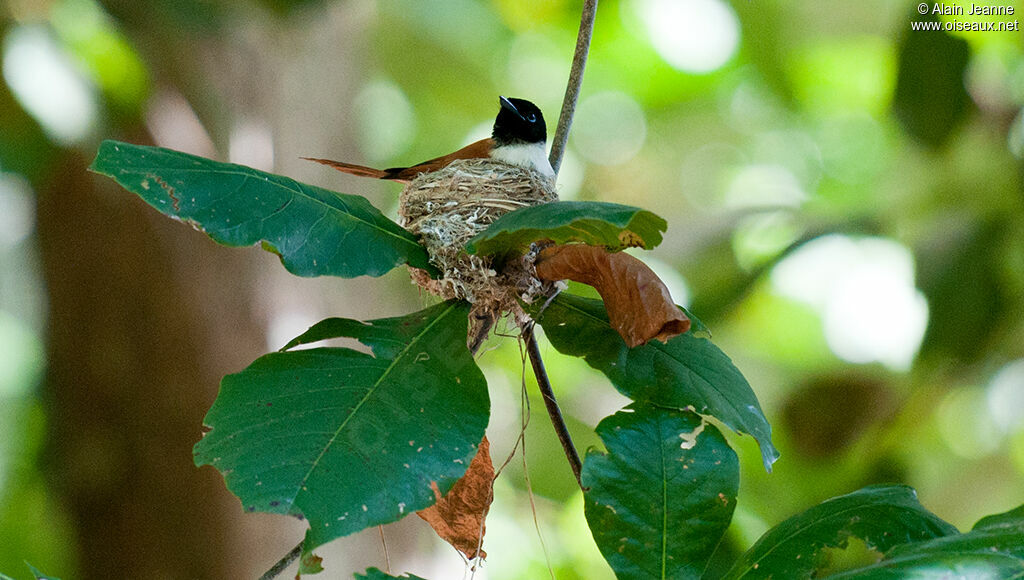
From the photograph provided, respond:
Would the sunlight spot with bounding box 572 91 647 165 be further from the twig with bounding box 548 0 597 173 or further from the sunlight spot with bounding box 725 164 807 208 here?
the twig with bounding box 548 0 597 173

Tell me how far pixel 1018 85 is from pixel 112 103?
13.3 feet

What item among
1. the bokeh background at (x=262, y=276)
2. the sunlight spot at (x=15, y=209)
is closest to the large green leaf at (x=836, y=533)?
the bokeh background at (x=262, y=276)

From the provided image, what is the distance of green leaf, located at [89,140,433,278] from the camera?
1.24 meters

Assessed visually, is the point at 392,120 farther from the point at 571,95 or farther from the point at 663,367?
the point at 663,367

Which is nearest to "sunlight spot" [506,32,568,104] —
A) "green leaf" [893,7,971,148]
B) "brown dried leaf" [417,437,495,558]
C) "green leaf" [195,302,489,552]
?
"green leaf" [893,7,971,148]

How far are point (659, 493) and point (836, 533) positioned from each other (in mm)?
275

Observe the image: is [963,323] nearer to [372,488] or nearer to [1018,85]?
[1018,85]

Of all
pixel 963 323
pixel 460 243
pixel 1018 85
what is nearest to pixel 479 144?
pixel 460 243

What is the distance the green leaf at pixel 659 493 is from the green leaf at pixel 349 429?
27cm

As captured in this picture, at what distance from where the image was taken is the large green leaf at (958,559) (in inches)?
41.6

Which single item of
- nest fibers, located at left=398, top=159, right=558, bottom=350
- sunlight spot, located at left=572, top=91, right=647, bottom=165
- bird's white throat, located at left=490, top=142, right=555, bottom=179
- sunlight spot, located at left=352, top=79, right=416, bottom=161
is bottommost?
nest fibers, located at left=398, top=159, right=558, bottom=350

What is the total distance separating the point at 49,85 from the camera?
3.18 metres

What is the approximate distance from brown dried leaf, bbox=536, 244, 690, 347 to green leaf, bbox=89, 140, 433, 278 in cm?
29

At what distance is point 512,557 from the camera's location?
6184 millimetres
